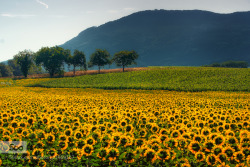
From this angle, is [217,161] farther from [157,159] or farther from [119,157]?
[119,157]

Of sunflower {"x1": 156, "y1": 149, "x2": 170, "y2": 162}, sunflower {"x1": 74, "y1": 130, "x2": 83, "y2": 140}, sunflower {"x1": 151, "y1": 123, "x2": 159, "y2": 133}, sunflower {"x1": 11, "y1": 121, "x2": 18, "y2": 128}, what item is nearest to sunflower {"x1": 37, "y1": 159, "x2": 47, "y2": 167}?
sunflower {"x1": 74, "y1": 130, "x2": 83, "y2": 140}

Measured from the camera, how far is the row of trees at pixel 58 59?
312 feet

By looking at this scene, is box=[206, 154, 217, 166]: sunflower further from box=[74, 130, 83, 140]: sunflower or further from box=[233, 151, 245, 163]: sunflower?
box=[74, 130, 83, 140]: sunflower

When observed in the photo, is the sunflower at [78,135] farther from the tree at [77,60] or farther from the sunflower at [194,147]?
the tree at [77,60]

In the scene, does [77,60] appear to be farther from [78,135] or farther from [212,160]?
[212,160]

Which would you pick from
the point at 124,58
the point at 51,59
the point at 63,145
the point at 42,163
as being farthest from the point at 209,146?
the point at 51,59

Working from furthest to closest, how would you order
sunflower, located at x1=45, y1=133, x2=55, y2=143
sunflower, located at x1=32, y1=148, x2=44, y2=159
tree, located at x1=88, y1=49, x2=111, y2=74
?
tree, located at x1=88, y1=49, x2=111, y2=74, sunflower, located at x1=45, y1=133, x2=55, y2=143, sunflower, located at x1=32, y1=148, x2=44, y2=159

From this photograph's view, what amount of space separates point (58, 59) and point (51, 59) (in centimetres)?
353

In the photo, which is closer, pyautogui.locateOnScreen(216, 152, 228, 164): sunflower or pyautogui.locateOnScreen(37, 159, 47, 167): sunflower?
pyautogui.locateOnScreen(216, 152, 228, 164): sunflower

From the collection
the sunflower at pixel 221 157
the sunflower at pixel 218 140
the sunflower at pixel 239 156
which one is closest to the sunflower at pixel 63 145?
the sunflower at pixel 221 157

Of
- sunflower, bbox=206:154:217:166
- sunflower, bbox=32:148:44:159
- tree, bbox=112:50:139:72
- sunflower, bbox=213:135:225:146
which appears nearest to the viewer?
sunflower, bbox=206:154:217:166

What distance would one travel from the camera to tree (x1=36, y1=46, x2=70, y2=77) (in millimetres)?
94688

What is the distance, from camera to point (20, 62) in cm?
9625

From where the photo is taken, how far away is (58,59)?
321 feet
